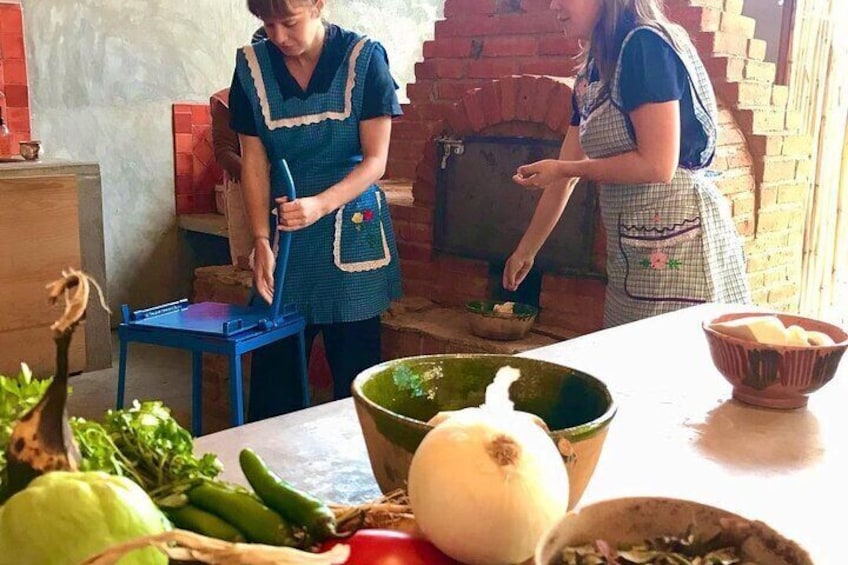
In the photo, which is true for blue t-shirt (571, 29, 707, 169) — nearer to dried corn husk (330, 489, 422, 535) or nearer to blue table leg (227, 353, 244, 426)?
blue table leg (227, 353, 244, 426)

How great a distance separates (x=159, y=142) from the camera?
13.5 ft

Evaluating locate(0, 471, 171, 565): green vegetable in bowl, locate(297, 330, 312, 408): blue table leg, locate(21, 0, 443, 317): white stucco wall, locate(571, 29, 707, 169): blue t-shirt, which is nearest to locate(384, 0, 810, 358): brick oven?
locate(297, 330, 312, 408): blue table leg

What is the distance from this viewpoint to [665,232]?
1.93m

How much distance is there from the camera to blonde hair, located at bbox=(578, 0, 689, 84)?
5.71 ft

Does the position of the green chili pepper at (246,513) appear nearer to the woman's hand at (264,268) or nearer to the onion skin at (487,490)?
the onion skin at (487,490)

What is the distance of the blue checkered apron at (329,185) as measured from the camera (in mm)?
2088

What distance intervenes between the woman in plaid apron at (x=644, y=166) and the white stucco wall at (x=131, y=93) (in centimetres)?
253

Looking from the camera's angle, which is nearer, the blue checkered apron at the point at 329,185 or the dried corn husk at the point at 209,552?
the dried corn husk at the point at 209,552

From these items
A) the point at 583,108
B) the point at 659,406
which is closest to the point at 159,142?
the point at 583,108

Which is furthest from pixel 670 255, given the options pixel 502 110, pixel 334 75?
pixel 502 110

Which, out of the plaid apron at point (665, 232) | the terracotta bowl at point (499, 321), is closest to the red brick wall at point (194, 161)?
the terracotta bowl at point (499, 321)

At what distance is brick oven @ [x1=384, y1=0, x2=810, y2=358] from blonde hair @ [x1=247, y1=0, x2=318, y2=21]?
1.16m

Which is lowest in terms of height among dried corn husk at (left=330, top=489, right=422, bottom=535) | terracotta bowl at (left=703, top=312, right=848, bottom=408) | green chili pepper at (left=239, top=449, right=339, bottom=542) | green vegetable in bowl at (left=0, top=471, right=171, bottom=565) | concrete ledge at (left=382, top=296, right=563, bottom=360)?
concrete ledge at (left=382, top=296, right=563, bottom=360)

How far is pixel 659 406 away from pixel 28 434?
2.68 ft
